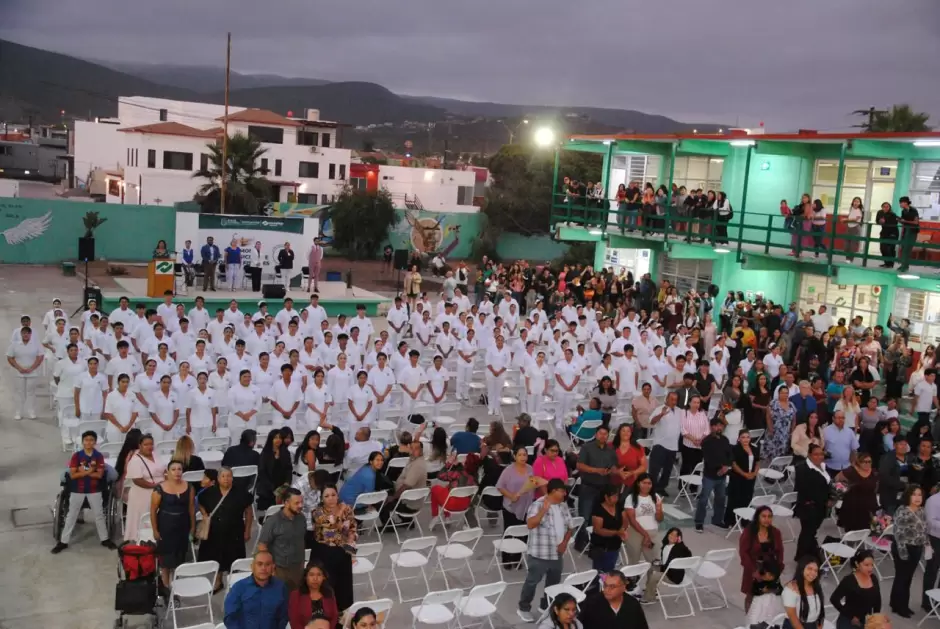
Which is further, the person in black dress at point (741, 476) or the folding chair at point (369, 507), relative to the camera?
the person in black dress at point (741, 476)

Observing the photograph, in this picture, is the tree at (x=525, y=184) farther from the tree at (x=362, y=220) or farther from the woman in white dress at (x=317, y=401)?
the woman in white dress at (x=317, y=401)

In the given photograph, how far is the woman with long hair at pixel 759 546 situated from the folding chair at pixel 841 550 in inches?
90.2

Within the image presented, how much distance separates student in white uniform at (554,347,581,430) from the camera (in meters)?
15.9

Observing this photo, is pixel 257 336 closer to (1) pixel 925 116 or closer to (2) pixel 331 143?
(1) pixel 925 116

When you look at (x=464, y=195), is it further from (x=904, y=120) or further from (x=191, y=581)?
(x=191, y=581)

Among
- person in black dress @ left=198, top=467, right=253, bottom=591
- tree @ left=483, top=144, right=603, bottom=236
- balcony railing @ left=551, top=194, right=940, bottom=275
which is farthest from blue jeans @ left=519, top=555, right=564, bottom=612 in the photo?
tree @ left=483, top=144, right=603, bottom=236

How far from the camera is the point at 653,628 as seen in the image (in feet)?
30.5

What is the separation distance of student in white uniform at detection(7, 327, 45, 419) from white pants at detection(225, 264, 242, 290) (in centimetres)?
1176

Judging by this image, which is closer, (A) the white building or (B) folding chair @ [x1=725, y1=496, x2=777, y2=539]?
(B) folding chair @ [x1=725, y1=496, x2=777, y2=539]

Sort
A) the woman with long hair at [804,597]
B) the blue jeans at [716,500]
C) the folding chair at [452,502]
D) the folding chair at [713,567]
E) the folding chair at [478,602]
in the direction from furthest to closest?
1. the blue jeans at [716,500]
2. the folding chair at [452,502]
3. the folding chair at [713,567]
4. the folding chair at [478,602]
5. the woman with long hair at [804,597]

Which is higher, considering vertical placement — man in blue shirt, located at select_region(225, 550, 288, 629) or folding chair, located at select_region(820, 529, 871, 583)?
man in blue shirt, located at select_region(225, 550, 288, 629)

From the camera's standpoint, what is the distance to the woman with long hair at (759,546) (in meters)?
8.74

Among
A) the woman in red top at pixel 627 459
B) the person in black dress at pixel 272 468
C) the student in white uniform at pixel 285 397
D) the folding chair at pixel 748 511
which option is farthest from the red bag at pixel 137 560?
the folding chair at pixel 748 511

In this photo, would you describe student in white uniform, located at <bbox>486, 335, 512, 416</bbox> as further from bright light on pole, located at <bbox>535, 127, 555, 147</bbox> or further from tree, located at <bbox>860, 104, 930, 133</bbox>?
tree, located at <bbox>860, 104, 930, 133</bbox>
